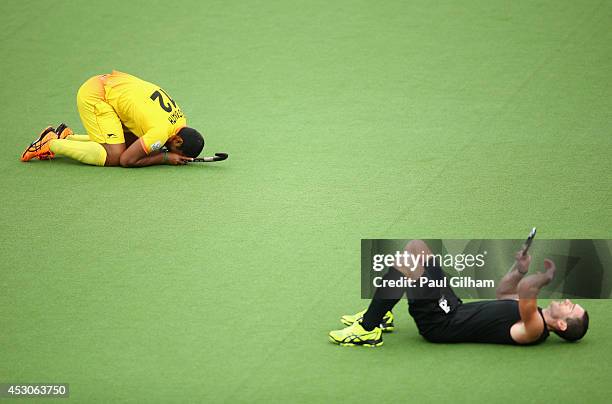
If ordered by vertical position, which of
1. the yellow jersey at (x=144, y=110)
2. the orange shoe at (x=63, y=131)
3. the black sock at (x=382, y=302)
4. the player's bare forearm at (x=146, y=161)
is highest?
the yellow jersey at (x=144, y=110)

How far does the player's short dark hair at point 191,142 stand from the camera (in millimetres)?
9609

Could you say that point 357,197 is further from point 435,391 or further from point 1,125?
point 1,125

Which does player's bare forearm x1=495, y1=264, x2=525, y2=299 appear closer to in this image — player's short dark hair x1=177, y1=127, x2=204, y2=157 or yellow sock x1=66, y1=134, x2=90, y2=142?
player's short dark hair x1=177, y1=127, x2=204, y2=157

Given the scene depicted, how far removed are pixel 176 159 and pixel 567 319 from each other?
14.5 ft

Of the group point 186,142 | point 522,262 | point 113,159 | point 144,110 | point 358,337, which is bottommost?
point 358,337

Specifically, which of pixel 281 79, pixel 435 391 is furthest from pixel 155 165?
pixel 435 391

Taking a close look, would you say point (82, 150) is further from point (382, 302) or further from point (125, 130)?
point (382, 302)

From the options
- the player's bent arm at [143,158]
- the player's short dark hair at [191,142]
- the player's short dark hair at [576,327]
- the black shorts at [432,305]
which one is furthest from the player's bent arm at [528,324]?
the player's bent arm at [143,158]

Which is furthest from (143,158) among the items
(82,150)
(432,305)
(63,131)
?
(432,305)

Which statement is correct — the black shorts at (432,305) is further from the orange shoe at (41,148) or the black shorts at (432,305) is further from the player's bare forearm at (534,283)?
the orange shoe at (41,148)

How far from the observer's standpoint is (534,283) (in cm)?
624

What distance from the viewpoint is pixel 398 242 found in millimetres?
7219

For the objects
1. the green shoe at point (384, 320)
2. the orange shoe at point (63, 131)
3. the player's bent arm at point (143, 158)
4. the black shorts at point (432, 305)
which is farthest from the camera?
the orange shoe at point (63, 131)

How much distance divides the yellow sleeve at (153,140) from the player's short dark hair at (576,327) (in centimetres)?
428
